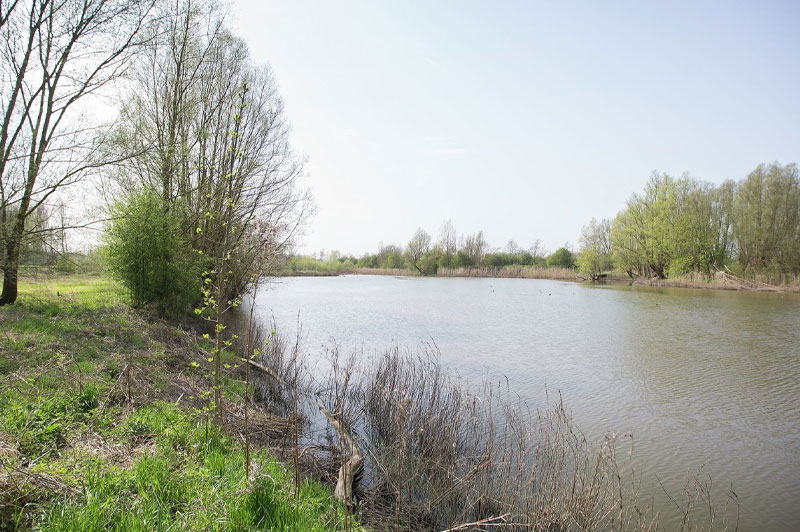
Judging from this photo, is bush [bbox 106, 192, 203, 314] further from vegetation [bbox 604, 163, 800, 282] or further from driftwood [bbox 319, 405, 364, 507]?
vegetation [bbox 604, 163, 800, 282]

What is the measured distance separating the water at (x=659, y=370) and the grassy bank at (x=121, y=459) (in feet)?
13.4

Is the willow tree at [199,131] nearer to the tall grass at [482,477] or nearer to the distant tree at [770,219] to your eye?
the tall grass at [482,477]

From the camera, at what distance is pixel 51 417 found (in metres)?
3.91

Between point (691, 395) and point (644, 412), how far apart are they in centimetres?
169

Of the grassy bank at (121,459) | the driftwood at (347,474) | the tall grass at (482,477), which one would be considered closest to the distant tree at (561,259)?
the tall grass at (482,477)

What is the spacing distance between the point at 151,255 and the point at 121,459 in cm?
832

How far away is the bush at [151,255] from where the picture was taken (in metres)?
10.2

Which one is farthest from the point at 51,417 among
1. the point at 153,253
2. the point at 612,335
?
the point at 612,335

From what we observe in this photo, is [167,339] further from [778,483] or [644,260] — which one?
[644,260]

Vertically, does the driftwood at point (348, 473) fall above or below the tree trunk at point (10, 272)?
below

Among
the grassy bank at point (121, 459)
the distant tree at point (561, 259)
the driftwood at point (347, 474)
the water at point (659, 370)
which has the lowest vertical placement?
the water at point (659, 370)

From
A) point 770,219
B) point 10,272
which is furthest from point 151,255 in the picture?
point 770,219

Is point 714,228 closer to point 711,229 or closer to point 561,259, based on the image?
point 711,229

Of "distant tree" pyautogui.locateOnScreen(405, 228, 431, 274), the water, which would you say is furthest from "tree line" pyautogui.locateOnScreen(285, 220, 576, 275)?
the water
